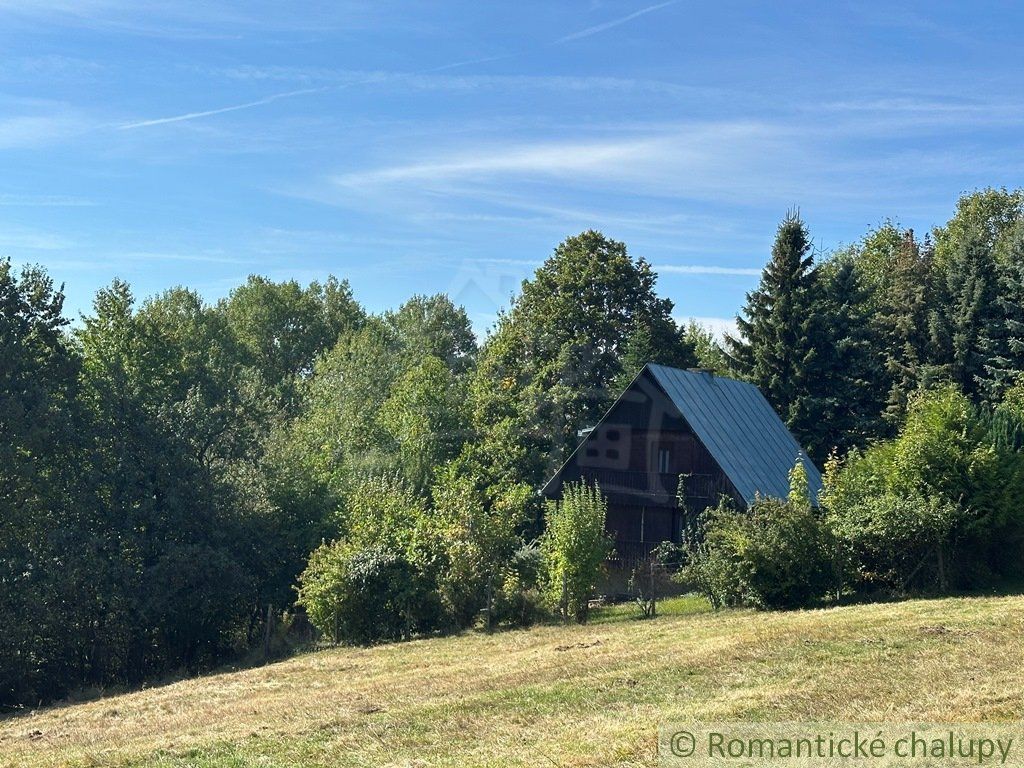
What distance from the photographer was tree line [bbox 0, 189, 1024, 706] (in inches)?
1182

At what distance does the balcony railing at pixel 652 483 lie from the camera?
113 ft

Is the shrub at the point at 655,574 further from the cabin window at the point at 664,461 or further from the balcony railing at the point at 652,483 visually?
the cabin window at the point at 664,461

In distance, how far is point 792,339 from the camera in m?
46.6

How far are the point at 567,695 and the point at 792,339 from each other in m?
33.2

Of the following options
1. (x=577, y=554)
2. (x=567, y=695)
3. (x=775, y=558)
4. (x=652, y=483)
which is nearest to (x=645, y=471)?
(x=652, y=483)

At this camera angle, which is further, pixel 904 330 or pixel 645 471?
pixel 904 330

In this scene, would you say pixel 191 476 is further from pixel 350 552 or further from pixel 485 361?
pixel 485 361

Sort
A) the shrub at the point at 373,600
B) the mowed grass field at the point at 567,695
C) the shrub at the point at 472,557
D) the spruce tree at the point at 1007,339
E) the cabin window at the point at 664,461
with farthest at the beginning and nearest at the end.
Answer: the spruce tree at the point at 1007,339 → the cabin window at the point at 664,461 → the shrub at the point at 373,600 → the shrub at the point at 472,557 → the mowed grass field at the point at 567,695

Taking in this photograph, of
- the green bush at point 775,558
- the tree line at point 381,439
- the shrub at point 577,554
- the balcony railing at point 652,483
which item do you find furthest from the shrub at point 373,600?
the balcony railing at point 652,483

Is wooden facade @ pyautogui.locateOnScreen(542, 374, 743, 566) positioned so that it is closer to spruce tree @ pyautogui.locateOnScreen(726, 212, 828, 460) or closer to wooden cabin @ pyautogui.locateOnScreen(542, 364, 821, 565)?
wooden cabin @ pyautogui.locateOnScreen(542, 364, 821, 565)

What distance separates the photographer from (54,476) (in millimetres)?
32281

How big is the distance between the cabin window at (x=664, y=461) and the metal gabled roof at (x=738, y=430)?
4.53ft

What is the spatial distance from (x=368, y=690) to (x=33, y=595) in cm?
1520

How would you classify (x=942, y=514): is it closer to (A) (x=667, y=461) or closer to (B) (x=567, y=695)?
(A) (x=667, y=461)
